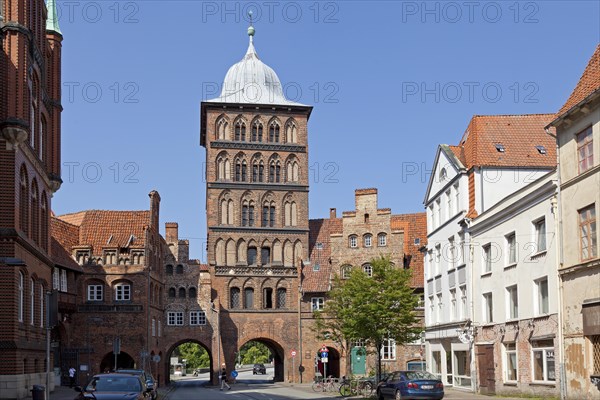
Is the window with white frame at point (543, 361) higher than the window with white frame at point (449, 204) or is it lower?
lower

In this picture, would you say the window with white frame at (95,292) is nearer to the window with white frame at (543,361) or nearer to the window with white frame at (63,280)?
the window with white frame at (63,280)

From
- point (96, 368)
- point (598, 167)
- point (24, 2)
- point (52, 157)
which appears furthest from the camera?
point (96, 368)

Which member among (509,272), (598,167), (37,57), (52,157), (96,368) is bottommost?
(96,368)

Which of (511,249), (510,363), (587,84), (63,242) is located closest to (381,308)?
(510,363)

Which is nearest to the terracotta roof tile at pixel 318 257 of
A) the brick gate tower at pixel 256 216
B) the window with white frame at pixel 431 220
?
the brick gate tower at pixel 256 216

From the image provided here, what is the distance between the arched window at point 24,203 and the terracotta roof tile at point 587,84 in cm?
2088

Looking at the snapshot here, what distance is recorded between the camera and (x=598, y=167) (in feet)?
93.6

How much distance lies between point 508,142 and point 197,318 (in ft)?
115

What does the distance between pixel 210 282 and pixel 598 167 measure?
154 feet

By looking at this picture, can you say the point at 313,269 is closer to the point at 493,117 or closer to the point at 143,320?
the point at 143,320

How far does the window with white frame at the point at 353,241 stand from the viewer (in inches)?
2825

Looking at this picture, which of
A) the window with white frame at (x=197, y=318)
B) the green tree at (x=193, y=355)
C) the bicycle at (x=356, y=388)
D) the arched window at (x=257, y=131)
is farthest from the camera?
the green tree at (x=193, y=355)

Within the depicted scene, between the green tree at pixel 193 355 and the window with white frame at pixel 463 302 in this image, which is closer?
the window with white frame at pixel 463 302

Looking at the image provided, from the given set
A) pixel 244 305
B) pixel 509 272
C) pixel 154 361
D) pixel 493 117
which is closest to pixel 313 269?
pixel 244 305
